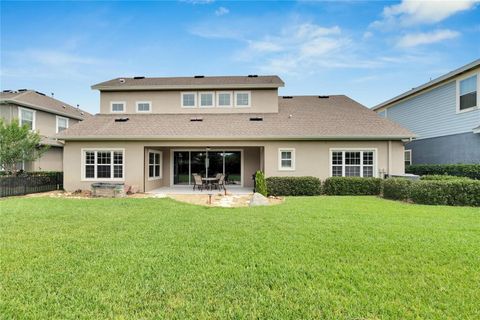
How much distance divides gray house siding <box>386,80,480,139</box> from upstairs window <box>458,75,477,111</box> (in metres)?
0.28

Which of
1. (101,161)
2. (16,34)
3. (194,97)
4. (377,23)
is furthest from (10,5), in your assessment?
(377,23)

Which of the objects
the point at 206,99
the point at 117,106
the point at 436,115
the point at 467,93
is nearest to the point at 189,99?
the point at 206,99

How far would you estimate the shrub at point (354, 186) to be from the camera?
1248 centimetres

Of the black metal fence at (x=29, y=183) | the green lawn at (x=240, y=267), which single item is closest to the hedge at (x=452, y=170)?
the green lawn at (x=240, y=267)

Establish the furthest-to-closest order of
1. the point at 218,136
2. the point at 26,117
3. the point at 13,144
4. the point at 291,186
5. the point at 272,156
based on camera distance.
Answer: the point at 26,117
the point at 272,156
the point at 13,144
the point at 218,136
the point at 291,186

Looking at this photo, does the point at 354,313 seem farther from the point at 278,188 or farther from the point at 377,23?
the point at 377,23

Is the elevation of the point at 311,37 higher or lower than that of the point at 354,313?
higher

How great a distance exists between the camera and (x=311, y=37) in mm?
14195

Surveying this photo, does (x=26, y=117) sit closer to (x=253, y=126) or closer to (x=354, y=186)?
(x=253, y=126)

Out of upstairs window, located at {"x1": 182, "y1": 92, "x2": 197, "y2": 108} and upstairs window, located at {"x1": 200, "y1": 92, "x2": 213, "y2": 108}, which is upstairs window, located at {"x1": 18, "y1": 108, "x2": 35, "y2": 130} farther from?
upstairs window, located at {"x1": 200, "y1": 92, "x2": 213, "y2": 108}

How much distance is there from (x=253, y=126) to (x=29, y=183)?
12.2 m

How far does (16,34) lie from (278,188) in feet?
53.0

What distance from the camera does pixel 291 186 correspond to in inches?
491

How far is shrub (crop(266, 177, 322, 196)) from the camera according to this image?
1247cm
